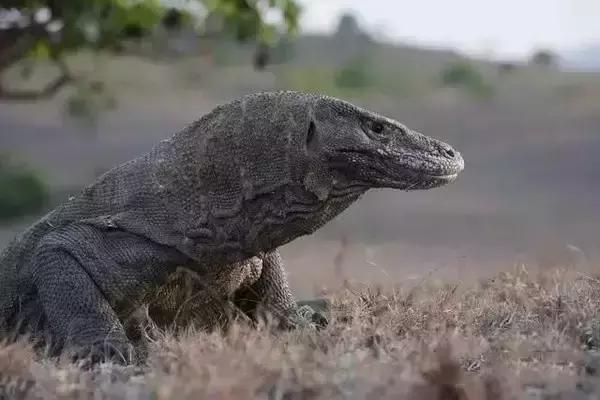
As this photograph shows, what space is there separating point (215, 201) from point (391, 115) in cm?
2693

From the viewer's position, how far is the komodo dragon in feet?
16.9

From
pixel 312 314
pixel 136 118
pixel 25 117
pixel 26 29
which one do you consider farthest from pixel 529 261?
pixel 25 117

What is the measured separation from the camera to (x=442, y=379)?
3527 millimetres

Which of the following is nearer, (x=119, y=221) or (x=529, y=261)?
(x=119, y=221)

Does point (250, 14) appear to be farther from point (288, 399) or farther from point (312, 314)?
point (288, 399)

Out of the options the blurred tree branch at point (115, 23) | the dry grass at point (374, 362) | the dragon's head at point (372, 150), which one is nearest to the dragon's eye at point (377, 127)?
the dragon's head at point (372, 150)

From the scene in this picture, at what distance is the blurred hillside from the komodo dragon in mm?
15308

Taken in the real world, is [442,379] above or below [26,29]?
above

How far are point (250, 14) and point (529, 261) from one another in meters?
10.4

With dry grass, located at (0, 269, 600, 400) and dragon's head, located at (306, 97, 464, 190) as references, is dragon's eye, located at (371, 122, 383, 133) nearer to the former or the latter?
dragon's head, located at (306, 97, 464, 190)

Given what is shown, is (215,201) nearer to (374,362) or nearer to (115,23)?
(374,362)

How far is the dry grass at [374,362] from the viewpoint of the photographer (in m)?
3.53

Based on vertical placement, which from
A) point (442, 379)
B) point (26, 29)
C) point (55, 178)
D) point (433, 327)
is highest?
point (442, 379)

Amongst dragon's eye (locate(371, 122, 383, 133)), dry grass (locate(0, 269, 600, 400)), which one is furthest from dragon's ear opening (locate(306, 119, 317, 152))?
dry grass (locate(0, 269, 600, 400))
